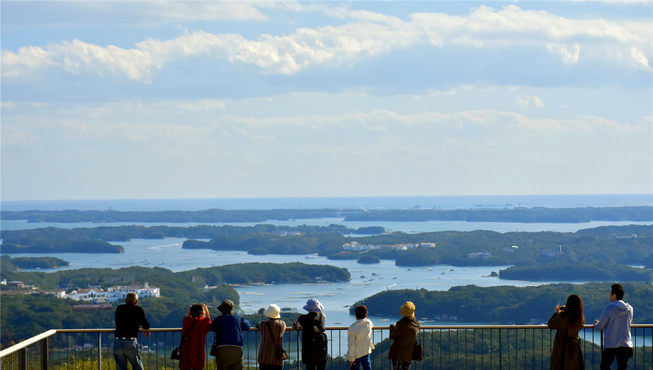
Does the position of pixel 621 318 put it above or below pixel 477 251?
above

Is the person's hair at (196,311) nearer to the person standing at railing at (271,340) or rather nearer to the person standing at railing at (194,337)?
the person standing at railing at (194,337)

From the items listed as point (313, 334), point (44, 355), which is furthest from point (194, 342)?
point (44, 355)

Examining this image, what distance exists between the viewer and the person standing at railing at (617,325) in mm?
10289

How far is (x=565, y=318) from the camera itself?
10125mm

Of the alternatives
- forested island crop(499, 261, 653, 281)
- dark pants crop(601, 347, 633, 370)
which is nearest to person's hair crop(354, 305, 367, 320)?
dark pants crop(601, 347, 633, 370)

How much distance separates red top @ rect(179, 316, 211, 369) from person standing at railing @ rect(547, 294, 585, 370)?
4.41 meters

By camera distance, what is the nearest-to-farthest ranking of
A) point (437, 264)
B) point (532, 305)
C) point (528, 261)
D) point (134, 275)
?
point (532, 305)
point (134, 275)
point (528, 261)
point (437, 264)

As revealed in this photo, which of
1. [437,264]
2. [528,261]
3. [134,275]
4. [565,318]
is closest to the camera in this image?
[565,318]

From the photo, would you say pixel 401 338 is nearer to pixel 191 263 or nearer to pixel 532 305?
pixel 532 305

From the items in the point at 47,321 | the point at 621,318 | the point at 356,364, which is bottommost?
the point at 47,321

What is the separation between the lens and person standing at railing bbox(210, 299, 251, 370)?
10.4 m

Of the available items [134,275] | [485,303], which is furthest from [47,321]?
[485,303]

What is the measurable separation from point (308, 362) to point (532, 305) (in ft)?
349

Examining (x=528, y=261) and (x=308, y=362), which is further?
(x=528, y=261)
